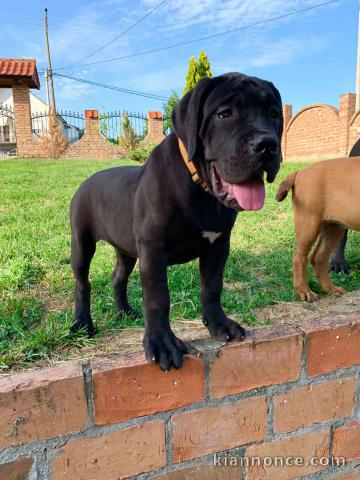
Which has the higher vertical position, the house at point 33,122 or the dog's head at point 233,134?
the house at point 33,122

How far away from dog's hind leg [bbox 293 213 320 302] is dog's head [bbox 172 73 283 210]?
1.40m

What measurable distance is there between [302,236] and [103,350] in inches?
73.8

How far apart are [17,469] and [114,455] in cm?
38

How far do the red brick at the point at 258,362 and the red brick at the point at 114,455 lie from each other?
0.33m

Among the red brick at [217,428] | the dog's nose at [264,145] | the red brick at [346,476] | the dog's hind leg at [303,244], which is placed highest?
the dog's nose at [264,145]

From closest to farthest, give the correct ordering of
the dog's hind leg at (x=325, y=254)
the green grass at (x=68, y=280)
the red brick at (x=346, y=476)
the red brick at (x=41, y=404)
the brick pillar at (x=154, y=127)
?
the red brick at (x=41, y=404) → the green grass at (x=68, y=280) → the red brick at (x=346, y=476) → the dog's hind leg at (x=325, y=254) → the brick pillar at (x=154, y=127)

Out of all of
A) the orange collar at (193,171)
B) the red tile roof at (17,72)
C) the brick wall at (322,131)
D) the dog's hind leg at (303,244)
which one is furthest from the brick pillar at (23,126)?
the orange collar at (193,171)

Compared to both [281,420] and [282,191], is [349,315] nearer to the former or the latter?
[281,420]

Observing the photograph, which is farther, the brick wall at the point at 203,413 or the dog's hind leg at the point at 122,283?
the dog's hind leg at the point at 122,283

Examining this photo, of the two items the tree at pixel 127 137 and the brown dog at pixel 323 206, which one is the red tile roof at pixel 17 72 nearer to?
the tree at pixel 127 137

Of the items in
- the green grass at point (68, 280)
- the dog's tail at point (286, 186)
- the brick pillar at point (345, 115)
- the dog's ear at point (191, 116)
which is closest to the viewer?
the dog's ear at point (191, 116)

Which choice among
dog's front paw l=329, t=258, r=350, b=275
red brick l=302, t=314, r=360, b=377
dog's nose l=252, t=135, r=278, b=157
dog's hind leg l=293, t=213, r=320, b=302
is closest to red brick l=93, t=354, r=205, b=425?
red brick l=302, t=314, r=360, b=377

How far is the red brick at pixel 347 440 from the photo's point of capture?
222cm

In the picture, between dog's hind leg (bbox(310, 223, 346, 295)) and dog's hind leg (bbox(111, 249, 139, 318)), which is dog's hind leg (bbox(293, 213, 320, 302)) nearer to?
dog's hind leg (bbox(310, 223, 346, 295))
